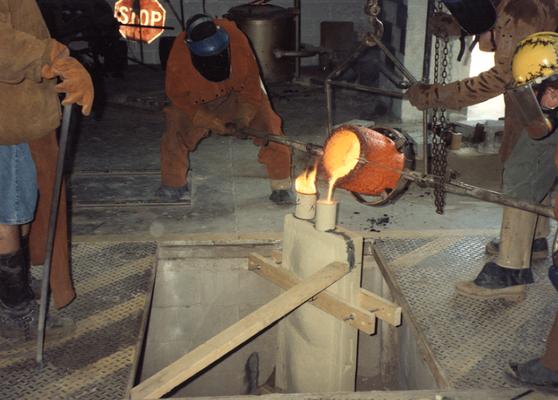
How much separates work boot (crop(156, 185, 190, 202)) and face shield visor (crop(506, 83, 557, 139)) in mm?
2955

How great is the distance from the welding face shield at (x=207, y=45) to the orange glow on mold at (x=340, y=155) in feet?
5.63

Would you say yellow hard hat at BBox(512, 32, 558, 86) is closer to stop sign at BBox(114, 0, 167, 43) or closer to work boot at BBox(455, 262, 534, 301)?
work boot at BBox(455, 262, 534, 301)

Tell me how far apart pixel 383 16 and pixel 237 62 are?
155 inches

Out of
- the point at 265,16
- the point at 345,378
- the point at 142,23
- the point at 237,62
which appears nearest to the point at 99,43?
the point at 142,23

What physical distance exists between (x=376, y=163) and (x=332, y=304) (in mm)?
739

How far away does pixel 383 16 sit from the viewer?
8445 mm

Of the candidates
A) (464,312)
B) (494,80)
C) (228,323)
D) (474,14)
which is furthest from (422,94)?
(228,323)

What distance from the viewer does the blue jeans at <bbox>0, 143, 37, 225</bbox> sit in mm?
3090

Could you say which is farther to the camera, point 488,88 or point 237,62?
point 237,62

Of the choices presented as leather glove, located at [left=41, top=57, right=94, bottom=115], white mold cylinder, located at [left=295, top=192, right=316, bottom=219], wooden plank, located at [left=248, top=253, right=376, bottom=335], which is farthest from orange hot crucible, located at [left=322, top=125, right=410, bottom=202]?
leather glove, located at [left=41, top=57, right=94, bottom=115]

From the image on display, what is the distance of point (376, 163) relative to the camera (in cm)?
319

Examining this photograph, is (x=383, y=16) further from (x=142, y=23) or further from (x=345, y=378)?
(x=345, y=378)

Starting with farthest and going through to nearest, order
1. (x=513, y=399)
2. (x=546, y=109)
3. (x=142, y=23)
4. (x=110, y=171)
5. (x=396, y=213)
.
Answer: (x=142, y=23), (x=110, y=171), (x=396, y=213), (x=546, y=109), (x=513, y=399)

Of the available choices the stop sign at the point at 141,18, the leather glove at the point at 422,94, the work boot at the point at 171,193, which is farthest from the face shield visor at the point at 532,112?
the stop sign at the point at 141,18
